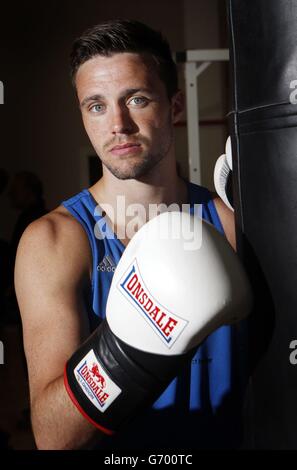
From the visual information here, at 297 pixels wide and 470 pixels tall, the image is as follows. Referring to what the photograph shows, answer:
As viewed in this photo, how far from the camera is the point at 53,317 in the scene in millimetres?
803

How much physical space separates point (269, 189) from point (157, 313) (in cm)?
17

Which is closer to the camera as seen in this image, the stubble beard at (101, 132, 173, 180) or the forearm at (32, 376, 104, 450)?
the forearm at (32, 376, 104, 450)

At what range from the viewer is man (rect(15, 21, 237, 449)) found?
2.82 feet

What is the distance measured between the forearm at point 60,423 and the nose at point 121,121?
1.20ft

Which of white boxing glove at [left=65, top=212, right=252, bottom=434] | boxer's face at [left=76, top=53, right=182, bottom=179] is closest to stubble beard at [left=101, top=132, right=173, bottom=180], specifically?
boxer's face at [left=76, top=53, right=182, bottom=179]

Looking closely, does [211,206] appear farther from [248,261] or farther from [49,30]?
[49,30]

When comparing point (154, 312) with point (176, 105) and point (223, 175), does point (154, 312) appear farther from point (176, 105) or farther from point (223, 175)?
point (176, 105)

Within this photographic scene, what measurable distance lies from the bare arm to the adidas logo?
0.07 ft

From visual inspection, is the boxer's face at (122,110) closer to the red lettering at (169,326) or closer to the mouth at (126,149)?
the mouth at (126,149)

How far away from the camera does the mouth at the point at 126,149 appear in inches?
35.4

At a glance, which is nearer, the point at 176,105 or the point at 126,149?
the point at 126,149

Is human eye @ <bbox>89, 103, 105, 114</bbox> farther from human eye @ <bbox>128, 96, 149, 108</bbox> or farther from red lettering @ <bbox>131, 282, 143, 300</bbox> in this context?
red lettering @ <bbox>131, 282, 143, 300</bbox>

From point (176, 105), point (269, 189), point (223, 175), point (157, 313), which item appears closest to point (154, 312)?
point (157, 313)

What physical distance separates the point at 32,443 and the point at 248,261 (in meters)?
1.76
